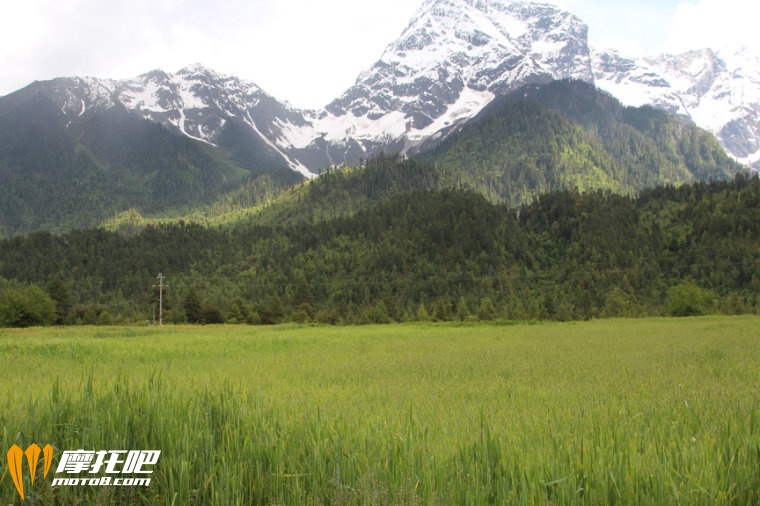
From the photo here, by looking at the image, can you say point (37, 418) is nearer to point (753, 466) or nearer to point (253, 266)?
point (753, 466)

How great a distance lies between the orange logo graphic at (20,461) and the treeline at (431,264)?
7975cm

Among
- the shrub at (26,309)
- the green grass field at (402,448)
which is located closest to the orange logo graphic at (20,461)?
the green grass field at (402,448)

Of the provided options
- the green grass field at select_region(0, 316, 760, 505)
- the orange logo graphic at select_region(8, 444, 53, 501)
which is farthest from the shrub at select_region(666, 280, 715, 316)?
the orange logo graphic at select_region(8, 444, 53, 501)

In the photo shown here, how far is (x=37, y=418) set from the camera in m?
5.45

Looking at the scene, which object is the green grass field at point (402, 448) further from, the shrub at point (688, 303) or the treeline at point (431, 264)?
the shrub at point (688, 303)

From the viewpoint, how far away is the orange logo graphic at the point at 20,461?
4.04m

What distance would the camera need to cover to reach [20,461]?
417 centimetres

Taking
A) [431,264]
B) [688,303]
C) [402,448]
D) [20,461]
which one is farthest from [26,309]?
[688,303]

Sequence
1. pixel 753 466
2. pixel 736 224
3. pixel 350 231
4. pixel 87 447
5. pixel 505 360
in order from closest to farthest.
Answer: pixel 753 466 → pixel 87 447 → pixel 505 360 → pixel 736 224 → pixel 350 231

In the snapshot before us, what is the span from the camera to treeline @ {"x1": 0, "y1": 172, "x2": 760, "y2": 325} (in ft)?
310

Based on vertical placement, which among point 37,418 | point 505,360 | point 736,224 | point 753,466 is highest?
point 736,224

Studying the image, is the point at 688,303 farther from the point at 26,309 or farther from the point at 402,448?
the point at 26,309

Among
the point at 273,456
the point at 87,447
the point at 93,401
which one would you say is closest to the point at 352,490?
the point at 273,456

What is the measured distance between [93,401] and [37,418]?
54 cm
